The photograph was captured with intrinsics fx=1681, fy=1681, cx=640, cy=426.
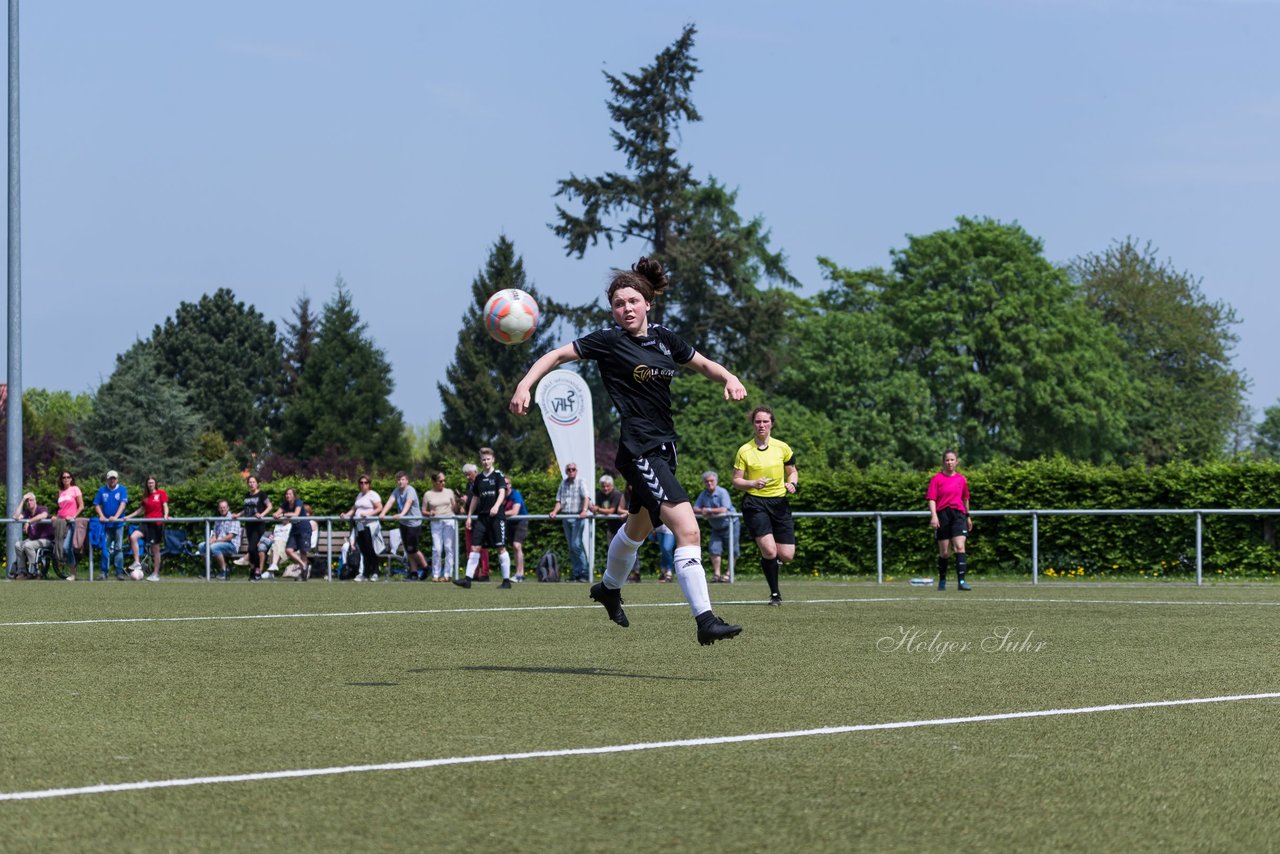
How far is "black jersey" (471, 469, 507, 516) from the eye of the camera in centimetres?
2262

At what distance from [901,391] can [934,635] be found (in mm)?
50387

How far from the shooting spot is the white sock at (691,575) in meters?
8.47

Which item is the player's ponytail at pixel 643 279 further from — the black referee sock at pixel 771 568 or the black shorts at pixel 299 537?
the black shorts at pixel 299 537

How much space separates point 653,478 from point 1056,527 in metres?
20.5

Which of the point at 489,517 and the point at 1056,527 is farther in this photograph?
the point at 1056,527

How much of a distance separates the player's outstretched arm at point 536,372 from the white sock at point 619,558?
1.08 m

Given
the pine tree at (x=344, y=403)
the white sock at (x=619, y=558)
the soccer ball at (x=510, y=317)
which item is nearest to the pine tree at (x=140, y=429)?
the pine tree at (x=344, y=403)

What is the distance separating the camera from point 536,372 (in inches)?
328

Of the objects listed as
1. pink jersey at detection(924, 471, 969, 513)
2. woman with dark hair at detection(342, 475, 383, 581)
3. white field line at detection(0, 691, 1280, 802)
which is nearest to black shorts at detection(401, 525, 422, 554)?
woman with dark hair at detection(342, 475, 383, 581)

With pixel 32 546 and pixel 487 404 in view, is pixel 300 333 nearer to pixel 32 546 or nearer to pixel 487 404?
pixel 487 404

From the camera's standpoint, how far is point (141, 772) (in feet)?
16.8

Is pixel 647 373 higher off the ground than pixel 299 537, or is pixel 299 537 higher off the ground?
pixel 647 373

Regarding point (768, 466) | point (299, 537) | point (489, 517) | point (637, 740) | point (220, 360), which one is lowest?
point (637, 740)

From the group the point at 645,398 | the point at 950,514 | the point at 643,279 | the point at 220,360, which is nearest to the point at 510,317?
the point at 643,279
